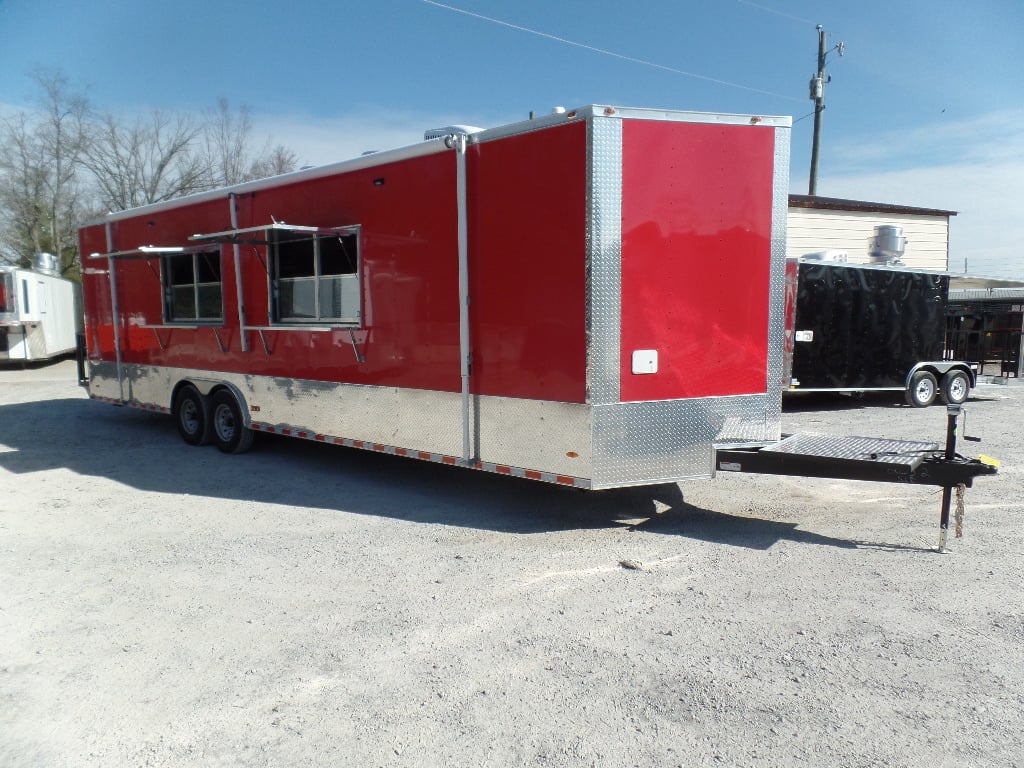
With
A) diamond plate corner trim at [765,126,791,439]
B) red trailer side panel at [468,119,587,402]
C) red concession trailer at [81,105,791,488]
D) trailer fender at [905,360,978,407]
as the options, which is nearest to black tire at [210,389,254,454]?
red concession trailer at [81,105,791,488]

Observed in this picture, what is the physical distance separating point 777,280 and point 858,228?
15.7 meters

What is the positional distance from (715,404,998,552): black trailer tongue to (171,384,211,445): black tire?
20.1ft

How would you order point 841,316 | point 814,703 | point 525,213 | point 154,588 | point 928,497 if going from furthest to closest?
1. point 841,316
2. point 928,497
3. point 525,213
4. point 154,588
5. point 814,703

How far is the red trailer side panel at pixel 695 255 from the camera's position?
5.14m

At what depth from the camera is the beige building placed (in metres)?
18.5

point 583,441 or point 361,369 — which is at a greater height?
point 361,369

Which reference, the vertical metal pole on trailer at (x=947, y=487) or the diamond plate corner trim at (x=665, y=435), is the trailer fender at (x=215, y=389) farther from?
the vertical metal pole on trailer at (x=947, y=487)

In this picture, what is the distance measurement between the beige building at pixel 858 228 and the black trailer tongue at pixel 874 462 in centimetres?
1333

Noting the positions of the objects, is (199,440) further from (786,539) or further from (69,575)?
(786,539)

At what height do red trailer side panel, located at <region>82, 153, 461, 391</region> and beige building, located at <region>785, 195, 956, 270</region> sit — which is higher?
beige building, located at <region>785, 195, 956, 270</region>

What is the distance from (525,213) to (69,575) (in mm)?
3943

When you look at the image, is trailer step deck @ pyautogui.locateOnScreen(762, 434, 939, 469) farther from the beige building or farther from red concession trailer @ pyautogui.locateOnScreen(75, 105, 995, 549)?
the beige building

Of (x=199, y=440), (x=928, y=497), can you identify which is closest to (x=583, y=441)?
(x=928, y=497)

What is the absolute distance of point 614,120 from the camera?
197 inches
